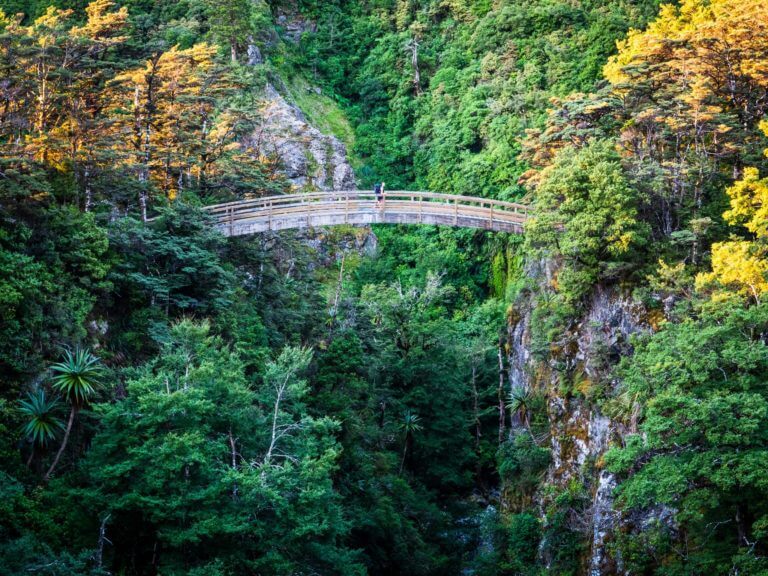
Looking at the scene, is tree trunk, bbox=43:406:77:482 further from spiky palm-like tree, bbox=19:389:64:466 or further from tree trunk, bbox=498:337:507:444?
tree trunk, bbox=498:337:507:444

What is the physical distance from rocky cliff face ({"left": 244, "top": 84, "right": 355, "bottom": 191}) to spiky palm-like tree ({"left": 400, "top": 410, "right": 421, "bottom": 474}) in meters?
19.6

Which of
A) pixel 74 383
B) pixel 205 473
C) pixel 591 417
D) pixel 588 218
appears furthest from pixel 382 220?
pixel 74 383

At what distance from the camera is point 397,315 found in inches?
1848

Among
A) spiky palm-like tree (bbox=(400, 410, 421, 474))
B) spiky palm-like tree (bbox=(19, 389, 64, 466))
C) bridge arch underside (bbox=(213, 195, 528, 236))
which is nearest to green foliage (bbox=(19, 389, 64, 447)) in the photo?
spiky palm-like tree (bbox=(19, 389, 64, 466))

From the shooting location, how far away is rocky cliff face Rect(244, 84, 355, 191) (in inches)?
2301

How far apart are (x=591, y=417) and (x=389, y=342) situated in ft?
45.8

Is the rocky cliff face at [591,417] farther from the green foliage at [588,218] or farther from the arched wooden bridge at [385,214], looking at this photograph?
the arched wooden bridge at [385,214]

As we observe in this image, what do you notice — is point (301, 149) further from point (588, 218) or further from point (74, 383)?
point (74, 383)

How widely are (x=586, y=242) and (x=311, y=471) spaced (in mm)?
13727

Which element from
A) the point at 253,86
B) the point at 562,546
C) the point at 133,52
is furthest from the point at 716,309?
the point at 253,86

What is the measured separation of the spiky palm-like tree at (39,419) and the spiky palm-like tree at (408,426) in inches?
830

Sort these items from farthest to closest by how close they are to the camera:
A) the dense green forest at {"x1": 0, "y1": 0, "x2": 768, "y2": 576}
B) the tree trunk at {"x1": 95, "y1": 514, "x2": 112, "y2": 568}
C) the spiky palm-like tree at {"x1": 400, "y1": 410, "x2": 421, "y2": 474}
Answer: the spiky palm-like tree at {"x1": 400, "y1": 410, "x2": 421, "y2": 474} < the dense green forest at {"x1": 0, "y1": 0, "x2": 768, "y2": 576} < the tree trunk at {"x1": 95, "y1": 514, "x2": 112, "y2": 568}

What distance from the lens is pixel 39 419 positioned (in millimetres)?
25750

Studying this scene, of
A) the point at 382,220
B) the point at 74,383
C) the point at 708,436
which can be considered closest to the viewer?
the point at 708,436
